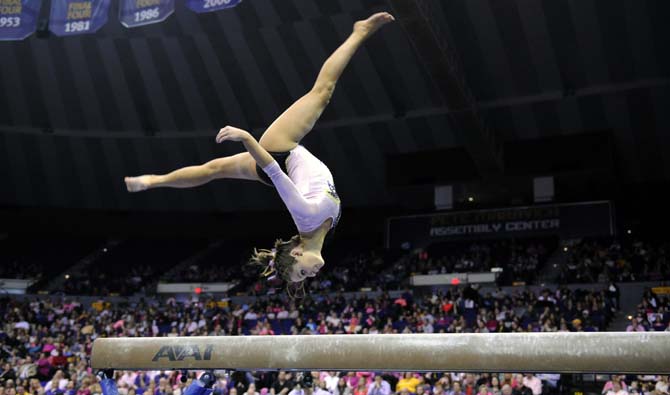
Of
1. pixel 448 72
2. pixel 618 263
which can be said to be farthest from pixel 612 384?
pixel 618 263

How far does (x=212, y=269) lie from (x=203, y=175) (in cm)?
2242

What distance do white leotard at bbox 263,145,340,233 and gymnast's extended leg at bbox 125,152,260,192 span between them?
0.34 metres

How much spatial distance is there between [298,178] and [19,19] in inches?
549

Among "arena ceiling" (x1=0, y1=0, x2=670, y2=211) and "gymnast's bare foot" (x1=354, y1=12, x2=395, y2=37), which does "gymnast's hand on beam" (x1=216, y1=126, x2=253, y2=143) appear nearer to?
"gymnast's bare foot" (x1=354, y1=12, x2=395, y2=37)

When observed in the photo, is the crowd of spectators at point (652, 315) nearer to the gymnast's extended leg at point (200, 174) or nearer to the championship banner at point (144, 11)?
the gymnast's extended leg at point (200, 174)

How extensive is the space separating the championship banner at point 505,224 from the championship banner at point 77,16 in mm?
14705

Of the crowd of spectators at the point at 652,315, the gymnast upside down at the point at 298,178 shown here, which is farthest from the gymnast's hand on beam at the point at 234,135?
the crowd of spectators at the point at 652,315

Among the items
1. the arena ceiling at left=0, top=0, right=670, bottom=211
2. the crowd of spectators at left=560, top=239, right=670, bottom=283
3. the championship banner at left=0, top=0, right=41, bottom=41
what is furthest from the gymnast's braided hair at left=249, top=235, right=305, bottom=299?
the crowd of spectators at left=560, top=239, right=670, bottom=283

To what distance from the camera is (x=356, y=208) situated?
28.9m

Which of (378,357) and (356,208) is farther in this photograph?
(356,208)

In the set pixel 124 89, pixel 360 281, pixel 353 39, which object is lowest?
pixel 353 39

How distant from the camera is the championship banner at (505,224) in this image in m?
24.3

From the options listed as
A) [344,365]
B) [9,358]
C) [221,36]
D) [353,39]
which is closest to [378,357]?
[344,365]

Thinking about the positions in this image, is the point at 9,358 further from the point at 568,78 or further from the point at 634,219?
the point at 634,219
